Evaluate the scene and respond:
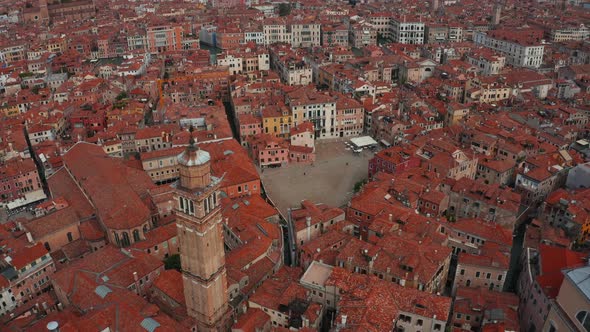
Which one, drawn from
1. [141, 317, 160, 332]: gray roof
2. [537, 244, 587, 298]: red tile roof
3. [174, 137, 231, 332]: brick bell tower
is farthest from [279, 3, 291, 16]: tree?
[141, 317, 160, 332]: gray roof

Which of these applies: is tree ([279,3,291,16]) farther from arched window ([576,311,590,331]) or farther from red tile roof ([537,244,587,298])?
arched window ([576,311,590,331])

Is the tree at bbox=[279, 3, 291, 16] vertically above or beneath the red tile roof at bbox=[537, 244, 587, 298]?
above

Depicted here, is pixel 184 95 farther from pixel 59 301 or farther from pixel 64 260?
pixel 59 301

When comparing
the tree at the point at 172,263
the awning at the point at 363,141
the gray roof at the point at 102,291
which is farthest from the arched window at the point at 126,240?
the awning at the point at 363,141

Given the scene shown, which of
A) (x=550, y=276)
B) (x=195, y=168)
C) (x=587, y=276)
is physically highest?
(x=195, y=168)

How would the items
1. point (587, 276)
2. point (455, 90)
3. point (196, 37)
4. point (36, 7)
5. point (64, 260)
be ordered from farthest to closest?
1. point (36, 7)
2. point (196, 37)
3. point (455, 90)
4. point (64, 260)
5. point (587, 276)

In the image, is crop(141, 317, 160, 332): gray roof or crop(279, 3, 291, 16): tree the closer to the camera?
crop(141, 317, 160, 332): gray roof

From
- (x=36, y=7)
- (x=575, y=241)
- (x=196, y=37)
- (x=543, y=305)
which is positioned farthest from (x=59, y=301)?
(x=36, y=7)
